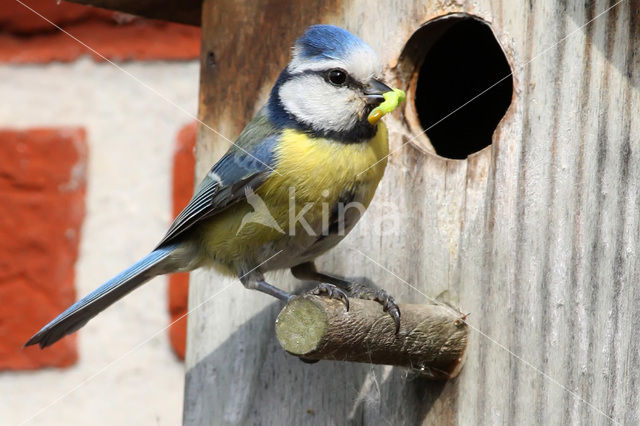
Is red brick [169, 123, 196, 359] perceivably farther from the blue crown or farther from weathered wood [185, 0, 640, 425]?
the blue crown

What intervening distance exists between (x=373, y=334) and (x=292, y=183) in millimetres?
364

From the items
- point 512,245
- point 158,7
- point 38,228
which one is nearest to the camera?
point 512,245

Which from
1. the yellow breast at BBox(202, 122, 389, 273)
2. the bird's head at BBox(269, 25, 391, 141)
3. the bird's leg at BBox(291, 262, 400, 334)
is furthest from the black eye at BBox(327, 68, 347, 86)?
the bird's leg at BBox(291, 262, 400, 334)

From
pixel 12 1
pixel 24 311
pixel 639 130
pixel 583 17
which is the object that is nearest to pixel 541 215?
pixel 639 130

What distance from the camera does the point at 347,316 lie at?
1.65 meters

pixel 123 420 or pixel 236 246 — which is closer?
pixel 236 246

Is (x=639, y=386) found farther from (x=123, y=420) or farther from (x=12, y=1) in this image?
(x=12, y=1)

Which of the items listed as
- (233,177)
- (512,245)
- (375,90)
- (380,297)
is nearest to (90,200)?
(233,177)

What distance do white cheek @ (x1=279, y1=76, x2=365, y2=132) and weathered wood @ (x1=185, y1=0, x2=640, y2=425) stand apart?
0.30ft

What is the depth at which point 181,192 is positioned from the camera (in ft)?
8.21

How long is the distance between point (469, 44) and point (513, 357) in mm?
932

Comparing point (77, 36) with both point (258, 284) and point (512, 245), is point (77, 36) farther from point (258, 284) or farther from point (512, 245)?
point (512, 245)

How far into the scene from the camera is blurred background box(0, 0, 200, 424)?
95.4 inches

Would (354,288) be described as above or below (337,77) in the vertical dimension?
below
